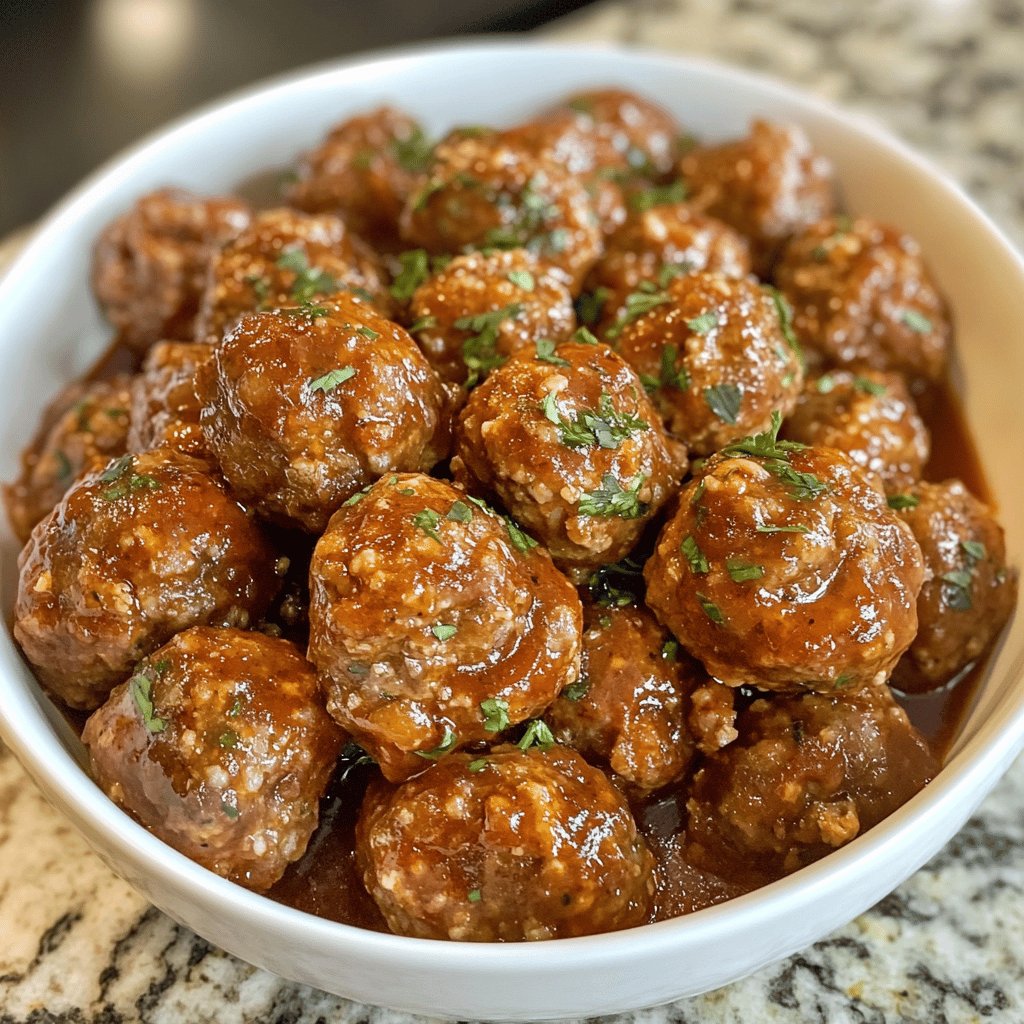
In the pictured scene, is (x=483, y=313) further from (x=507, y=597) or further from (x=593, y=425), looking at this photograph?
(x=507, y=597)

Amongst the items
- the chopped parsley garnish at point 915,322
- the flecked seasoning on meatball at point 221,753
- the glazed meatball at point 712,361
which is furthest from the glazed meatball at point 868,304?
the flecked seasoning on meatball at point 221,753

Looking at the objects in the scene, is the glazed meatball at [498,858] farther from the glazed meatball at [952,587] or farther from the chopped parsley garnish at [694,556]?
the glazed meatball at [952,587]

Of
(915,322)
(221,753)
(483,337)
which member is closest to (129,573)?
(221,753)

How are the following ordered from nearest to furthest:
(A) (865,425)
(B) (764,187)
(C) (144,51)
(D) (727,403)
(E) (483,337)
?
(D) (727,403) → (E) (483,337) → (A) (865,425) → (B) (764,187) → (C) (144,51)

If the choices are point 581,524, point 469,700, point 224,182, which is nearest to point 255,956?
point 469,700

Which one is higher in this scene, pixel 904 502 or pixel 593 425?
pixel 593 425

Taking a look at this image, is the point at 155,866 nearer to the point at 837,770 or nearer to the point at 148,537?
the point at 148,537
